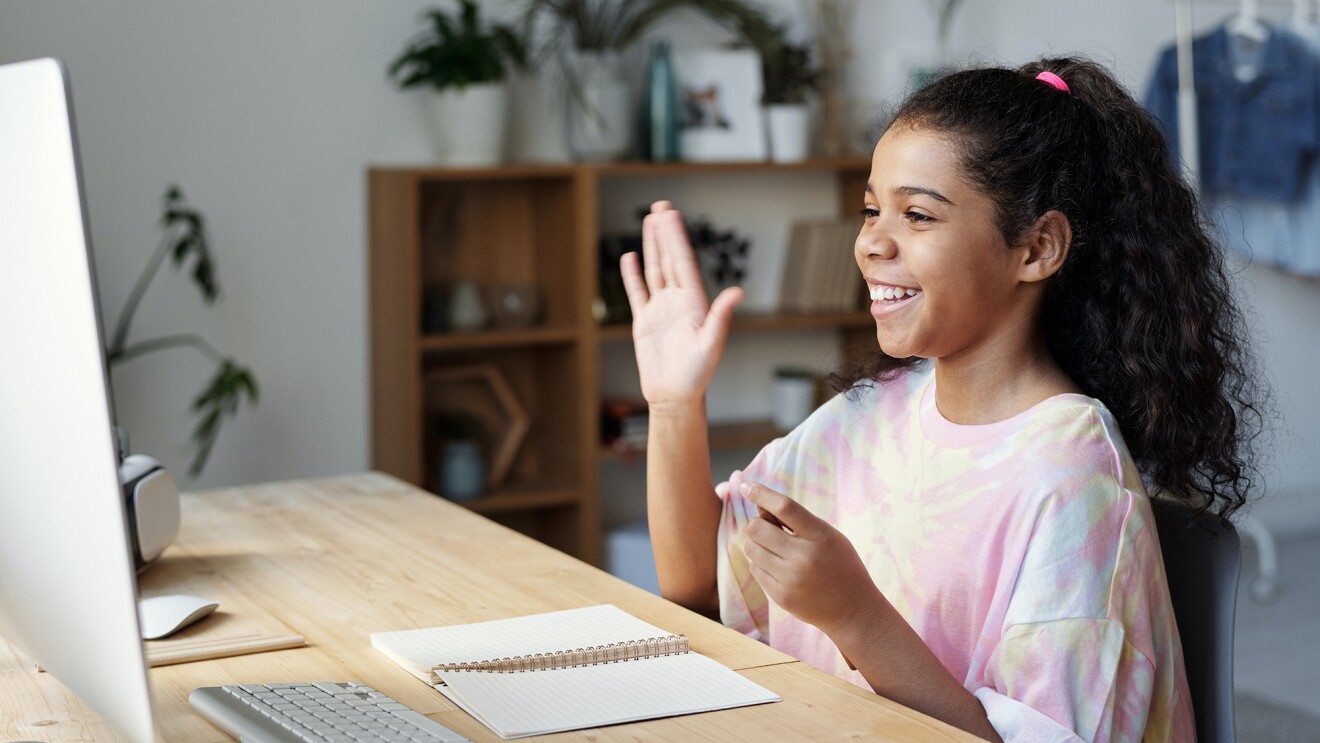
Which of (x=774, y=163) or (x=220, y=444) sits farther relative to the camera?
(x=774, y=163)

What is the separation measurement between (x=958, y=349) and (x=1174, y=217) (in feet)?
0.76

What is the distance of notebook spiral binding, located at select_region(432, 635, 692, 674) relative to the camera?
114 cm

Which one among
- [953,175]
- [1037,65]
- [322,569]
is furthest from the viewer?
[322,569]

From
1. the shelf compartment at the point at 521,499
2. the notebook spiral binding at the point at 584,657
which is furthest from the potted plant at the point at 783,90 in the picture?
the notebook spiral binding at the point at 584,657

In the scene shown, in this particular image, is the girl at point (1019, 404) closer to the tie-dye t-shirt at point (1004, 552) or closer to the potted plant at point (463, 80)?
the tie-dye t-shirt at point (1004, 552)

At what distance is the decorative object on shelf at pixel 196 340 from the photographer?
310 centimetres

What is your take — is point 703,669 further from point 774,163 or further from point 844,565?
point 774,163

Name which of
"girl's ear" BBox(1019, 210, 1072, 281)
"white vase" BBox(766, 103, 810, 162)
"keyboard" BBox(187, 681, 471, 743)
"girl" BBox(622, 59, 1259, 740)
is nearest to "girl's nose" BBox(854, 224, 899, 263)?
"girl" BBox(622, 59, 1259, 740)

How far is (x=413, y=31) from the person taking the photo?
3529mm

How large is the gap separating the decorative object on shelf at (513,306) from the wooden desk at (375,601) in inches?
61.1

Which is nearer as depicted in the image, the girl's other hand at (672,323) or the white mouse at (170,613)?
the white mouse at (170,613)

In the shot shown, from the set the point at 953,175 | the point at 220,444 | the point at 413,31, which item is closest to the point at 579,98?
the point at 413,31

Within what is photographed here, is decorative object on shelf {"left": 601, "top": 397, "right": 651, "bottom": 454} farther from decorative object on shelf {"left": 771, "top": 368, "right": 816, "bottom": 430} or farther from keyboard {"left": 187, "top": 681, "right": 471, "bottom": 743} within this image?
keyboard {"left": 187, "top": 681, "right": 471, "bottom": 743}

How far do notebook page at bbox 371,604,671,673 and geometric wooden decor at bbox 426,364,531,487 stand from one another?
2311 millimetres
